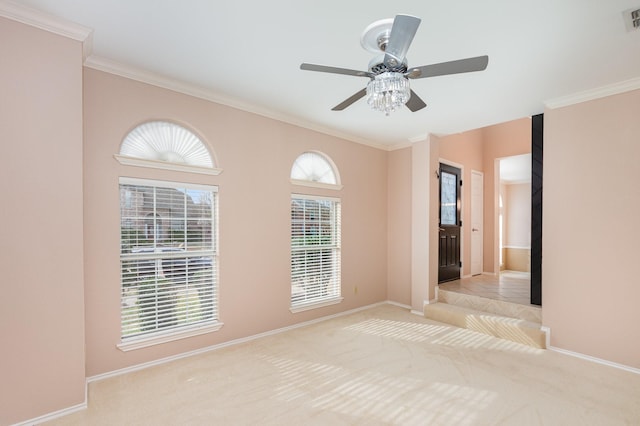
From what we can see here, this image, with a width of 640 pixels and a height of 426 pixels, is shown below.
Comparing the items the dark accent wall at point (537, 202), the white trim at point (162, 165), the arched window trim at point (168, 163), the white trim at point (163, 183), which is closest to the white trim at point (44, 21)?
the arched window trim at point (168, 163)

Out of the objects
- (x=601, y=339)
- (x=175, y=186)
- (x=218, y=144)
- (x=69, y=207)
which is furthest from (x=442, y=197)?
(x=69, y=207)

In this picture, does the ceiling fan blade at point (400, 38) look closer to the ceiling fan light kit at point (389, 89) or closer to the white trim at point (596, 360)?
the ceiling fan light kit at point (389, 89)

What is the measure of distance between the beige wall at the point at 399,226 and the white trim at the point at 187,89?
1.43 m

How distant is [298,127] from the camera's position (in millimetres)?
4082

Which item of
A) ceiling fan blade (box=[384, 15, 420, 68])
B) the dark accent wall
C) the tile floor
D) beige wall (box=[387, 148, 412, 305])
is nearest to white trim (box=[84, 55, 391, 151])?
beige wall (box=[387, 148, 412, 305])

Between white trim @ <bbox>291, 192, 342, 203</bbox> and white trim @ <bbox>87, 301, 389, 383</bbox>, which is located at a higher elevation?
white trim @ <bbox>291, 192, 342, 203</bbox>

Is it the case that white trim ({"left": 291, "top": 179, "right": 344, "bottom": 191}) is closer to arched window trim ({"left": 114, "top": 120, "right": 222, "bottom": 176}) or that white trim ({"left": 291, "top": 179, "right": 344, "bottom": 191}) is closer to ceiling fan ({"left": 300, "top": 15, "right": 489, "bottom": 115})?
arched window trim ({"left": 114, "top": 120, "right": 222, "bottom": 176})

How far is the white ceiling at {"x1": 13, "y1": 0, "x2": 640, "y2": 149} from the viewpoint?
195cm

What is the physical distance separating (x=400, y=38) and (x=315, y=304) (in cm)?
352

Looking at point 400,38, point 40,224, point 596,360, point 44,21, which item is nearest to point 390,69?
point 400,38

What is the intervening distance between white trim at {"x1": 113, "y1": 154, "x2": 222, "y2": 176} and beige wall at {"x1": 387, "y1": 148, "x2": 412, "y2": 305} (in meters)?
3.10

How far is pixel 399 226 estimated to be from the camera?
515 cm

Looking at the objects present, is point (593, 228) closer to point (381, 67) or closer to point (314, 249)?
point (381, 67)

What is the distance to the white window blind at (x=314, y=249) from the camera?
4.10 metres
